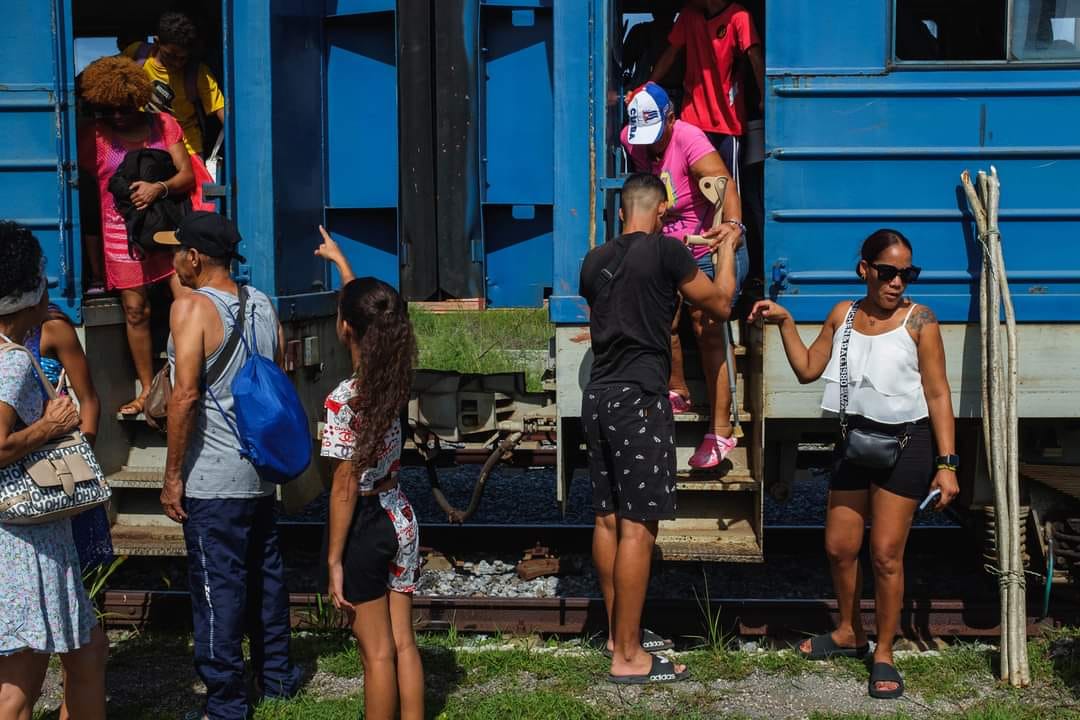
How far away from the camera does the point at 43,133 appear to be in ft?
16.3

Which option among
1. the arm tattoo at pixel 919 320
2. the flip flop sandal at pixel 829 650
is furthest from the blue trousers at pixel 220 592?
the arm tattoo at pixel 919 320

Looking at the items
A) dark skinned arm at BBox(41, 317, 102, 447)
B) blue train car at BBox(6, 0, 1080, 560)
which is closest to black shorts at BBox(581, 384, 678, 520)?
blue train car at BBox(6, 0, 1080, 560)

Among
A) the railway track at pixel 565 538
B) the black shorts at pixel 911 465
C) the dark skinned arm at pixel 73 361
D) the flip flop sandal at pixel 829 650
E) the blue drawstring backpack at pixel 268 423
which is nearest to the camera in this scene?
the dark skinned arm at pixel 73 361

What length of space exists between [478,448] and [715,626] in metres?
1.83

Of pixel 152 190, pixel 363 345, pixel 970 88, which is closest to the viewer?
pixel 363 345

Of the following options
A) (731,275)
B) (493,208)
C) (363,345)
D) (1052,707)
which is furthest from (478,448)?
(1052,707)

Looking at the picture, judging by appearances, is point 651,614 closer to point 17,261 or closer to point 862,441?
point 862,441

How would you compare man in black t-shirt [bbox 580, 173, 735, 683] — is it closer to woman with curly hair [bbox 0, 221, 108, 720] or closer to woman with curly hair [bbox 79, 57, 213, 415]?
woman with curly hair [bbox 0, 221, 108, 720]

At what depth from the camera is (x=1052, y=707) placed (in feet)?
13.8

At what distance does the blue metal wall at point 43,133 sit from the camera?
494cm

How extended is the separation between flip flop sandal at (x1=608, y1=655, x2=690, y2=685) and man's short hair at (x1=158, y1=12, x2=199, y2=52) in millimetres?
3547

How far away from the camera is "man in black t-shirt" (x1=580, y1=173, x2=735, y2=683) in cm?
421

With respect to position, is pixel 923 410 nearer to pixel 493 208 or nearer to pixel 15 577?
pixel 493 208

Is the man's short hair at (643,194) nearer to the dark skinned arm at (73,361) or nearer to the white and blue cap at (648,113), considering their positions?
the white and blue cap at (648,113)
